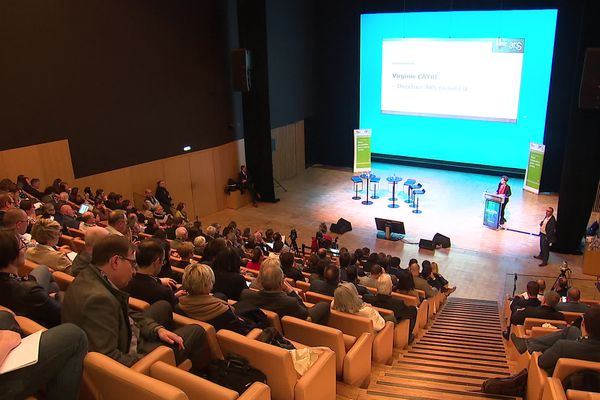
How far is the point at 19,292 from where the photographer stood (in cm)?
279

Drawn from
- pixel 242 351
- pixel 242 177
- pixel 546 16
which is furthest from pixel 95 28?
pixel 546 16

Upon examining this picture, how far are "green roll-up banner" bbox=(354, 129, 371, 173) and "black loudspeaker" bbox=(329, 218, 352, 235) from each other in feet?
11.5

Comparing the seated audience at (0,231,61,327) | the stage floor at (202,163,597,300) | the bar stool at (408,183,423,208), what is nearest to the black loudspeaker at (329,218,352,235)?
the stage floor at (202,163,597,300)

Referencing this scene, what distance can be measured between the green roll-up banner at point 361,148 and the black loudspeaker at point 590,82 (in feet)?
23.1

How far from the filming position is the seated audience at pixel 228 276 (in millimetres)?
4438

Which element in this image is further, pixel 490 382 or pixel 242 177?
pixel 242 177

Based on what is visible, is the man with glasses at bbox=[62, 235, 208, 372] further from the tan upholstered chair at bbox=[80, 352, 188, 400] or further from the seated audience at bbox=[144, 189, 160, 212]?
the seated audience at bbox=[144, 189, 160, 212]

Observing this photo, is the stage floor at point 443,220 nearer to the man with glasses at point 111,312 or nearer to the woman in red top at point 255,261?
the woman in red top at point 255,261

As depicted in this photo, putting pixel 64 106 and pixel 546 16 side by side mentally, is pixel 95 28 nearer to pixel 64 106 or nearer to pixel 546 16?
pixel 64 106

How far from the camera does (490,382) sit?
420 centimetres

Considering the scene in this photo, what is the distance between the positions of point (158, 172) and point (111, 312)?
10.1 m

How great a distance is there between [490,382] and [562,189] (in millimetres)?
7473

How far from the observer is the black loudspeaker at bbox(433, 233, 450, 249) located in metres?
11.1

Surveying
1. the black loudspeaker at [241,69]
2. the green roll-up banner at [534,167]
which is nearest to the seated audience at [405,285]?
the black loudspeaker at [241,69]
